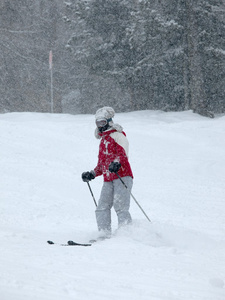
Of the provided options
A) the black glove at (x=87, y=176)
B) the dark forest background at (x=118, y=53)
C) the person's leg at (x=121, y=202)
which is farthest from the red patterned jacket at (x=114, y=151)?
the dark forest background at (x=118, y=53)

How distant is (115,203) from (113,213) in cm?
253

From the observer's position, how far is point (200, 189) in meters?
9.77

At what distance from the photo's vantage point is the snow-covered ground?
3416 millimetres

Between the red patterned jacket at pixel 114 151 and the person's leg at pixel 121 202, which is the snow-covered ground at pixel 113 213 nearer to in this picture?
the person's leg at pixel 121 202

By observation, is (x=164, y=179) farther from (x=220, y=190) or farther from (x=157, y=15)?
(x=157, y=15)

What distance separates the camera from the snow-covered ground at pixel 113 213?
3416 mm

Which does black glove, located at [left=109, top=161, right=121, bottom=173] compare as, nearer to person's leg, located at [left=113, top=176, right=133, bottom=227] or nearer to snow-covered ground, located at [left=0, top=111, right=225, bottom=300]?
person's leg, located at [left=113, top=176, right=133, bottom=227]

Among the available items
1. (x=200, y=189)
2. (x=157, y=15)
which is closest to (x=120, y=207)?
(x=200, y=189)

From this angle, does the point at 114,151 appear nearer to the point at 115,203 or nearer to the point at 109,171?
the point at 109,171

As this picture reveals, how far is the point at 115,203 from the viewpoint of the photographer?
19.1ft

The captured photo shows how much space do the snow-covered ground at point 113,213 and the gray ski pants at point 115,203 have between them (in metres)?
0.24

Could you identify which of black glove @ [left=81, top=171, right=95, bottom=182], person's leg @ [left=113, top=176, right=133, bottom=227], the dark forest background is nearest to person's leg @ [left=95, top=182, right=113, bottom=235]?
person's leg @ [left=113, top=176, right=133, bottom=227]

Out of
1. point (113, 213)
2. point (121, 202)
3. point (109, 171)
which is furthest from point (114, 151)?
point (113, 213)

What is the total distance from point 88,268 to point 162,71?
823 inches
